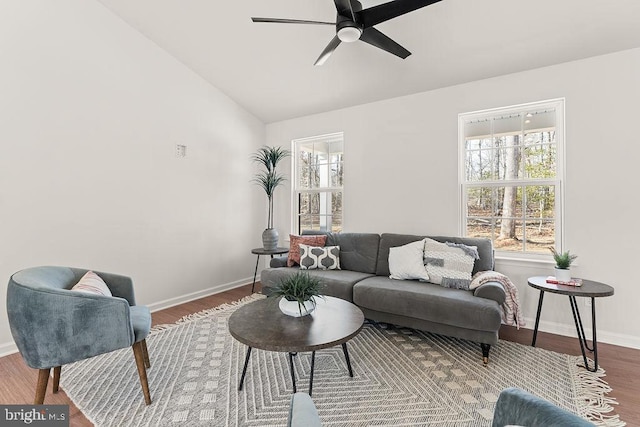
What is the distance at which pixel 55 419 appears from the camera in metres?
1.72

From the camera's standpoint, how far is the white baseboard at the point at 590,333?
2.69 meters

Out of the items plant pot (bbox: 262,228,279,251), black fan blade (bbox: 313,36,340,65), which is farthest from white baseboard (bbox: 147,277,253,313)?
black fan blade (bbox: 313,36,340,65)

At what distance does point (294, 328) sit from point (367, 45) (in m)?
2.71

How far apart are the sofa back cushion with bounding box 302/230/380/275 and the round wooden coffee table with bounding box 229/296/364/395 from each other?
126 cm

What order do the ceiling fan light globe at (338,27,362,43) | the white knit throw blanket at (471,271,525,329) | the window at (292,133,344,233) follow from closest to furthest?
the ceiling fan light globe at (338,27,362,43)
the white knit throw blanket at (471,271,525,329)
the window at (292,133,344,233)

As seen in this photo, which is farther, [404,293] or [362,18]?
[404,293]

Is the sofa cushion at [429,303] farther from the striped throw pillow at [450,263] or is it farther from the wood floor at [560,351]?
the wood floor at [560,351]

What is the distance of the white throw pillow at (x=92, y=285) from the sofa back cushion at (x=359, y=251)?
233 centimetres

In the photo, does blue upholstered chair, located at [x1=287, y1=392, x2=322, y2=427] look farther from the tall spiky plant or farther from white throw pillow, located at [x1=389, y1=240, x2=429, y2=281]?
the tall spiky plant

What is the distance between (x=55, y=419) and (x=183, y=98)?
133 inches

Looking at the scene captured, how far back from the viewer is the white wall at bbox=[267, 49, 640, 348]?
2.70 meters

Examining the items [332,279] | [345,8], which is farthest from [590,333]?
[345,8]

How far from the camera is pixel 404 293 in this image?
2.73 meters

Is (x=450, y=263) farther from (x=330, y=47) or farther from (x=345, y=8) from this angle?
(x=345, y=8)
